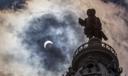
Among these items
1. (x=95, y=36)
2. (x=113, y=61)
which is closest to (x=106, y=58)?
(x=113, y=61)

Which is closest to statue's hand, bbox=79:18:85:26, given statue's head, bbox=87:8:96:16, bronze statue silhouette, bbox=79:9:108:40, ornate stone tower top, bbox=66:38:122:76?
bronze statue silhouette, bbox=79:9:108:40

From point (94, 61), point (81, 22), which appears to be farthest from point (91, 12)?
point (94, 61)

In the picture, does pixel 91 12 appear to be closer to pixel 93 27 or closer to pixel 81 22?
pixel 81 22

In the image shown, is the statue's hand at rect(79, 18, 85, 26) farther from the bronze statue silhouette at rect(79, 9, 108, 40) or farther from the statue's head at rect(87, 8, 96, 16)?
the statue's head at rect(87, 8, 96, 16)

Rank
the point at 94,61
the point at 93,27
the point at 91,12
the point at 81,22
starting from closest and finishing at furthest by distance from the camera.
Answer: the point at 94,61
the point at 93,27
the point at 91,12
the point at 81,22

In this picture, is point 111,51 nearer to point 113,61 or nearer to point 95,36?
point 113,61

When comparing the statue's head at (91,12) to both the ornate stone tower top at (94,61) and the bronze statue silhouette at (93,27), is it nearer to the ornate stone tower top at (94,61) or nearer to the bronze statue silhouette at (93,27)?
the bronze statue silhouette at (93,27)
